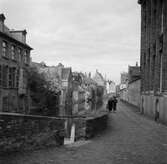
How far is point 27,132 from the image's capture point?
831 cm

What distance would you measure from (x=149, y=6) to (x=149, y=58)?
593 centimetres

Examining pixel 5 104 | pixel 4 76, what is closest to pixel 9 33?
pixel 4 76

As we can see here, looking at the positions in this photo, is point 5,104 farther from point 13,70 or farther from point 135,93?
point 135,93

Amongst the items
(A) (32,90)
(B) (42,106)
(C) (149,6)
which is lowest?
(B) (42,106)

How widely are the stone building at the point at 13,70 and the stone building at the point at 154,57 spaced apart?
51.5 ft

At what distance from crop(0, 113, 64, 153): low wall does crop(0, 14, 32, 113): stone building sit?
19.0 m

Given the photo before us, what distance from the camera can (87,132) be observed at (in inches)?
462

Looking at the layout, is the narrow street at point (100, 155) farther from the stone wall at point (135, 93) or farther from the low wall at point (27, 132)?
the stone wall at point (135, 93)

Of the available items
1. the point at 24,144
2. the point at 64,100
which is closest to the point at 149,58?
the point at 24,144

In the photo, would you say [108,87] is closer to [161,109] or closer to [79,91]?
[79,91]

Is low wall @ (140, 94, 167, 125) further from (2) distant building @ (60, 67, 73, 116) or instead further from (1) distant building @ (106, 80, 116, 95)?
(1) distant building @ (106, 80, 116, 95)

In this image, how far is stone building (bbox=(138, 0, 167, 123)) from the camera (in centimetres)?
2051

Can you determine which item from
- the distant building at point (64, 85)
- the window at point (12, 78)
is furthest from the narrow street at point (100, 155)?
the distant building at point (64, 85)

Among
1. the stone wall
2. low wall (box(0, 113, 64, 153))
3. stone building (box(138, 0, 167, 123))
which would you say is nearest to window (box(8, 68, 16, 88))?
stone building (box(138, 0, 167, 123))
